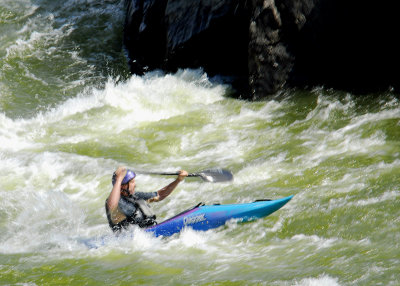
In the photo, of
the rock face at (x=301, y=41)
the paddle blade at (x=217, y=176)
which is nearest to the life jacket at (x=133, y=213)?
the paddle blade at (x=217, y=176)

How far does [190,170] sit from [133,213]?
2.18 m

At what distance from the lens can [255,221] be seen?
18.9ft

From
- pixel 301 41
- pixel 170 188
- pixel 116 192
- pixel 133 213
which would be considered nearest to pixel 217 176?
pixel 170 188

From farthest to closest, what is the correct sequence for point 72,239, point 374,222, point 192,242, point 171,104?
point 171,104 < point 72,239 < point 192,242 < point 374,222

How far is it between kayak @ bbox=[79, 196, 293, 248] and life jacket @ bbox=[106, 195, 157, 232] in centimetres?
10

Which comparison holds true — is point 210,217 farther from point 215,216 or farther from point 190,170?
point 190,170

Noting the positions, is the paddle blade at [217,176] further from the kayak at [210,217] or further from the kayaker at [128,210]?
the kayaker at [128,210]

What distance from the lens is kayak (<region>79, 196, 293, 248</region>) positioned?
5.66 m

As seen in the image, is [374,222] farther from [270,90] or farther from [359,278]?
[270,90]

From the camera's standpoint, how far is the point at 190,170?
7.79 meters

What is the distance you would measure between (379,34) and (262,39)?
1887 mm

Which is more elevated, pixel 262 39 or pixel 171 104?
pixel 262 39

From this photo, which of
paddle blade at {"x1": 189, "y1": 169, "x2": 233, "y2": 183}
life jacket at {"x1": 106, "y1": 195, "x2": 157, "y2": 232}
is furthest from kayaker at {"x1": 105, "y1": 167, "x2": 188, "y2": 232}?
paddle blade at {"x1": 189, "y1": 169, "x2": 233, "y2": 183}

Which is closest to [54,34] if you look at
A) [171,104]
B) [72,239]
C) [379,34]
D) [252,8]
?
[171,104]
